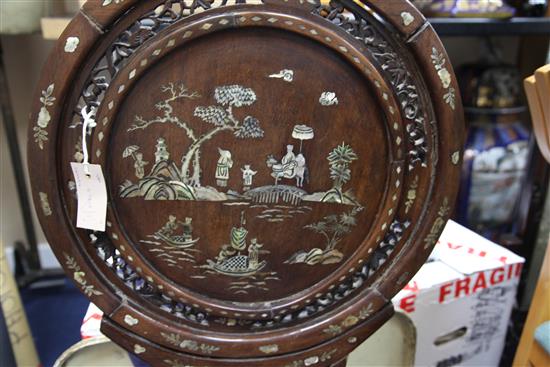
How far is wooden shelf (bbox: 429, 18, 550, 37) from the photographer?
1.40 metres

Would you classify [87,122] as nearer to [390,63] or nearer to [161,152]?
[161,152]

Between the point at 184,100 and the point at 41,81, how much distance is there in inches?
6.4

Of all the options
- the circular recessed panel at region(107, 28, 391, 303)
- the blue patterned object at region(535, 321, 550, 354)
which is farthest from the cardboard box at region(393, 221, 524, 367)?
the circular recessed panel at region(107, 28, 391, 303)

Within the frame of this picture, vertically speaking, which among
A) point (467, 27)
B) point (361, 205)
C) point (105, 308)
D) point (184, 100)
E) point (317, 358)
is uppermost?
point (467, 27)

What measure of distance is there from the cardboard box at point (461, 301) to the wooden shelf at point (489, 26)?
0.56 m

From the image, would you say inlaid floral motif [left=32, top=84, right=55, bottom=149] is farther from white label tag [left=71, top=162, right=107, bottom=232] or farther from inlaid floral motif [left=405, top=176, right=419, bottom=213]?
inlaid floral motif [left=405, top=176, right=419, bottom=213]

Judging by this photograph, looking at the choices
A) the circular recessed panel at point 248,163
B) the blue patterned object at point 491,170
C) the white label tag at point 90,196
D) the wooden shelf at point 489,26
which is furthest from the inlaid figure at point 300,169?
the blue patterned object at point 491,170

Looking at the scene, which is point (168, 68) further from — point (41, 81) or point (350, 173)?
point (350, 173)

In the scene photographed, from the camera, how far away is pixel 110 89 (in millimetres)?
610

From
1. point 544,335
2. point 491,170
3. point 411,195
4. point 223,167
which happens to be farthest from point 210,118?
point 491,170

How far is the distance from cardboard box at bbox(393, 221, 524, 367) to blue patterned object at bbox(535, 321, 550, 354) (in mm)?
234

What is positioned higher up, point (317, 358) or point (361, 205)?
point (361, 205)

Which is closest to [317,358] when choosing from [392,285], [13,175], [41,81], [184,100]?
[392,285]

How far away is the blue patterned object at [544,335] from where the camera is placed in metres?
0.91
